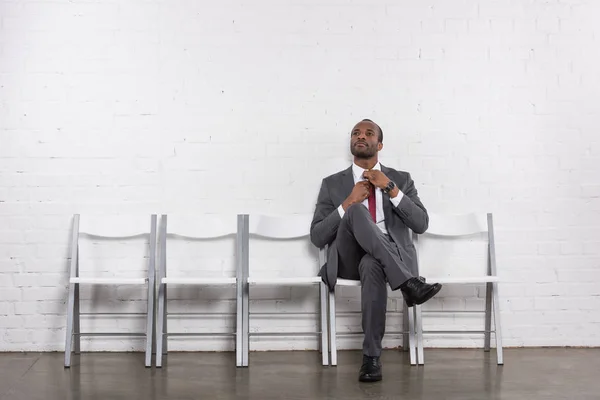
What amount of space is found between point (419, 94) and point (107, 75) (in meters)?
1.91

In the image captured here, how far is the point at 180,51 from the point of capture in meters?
4.62

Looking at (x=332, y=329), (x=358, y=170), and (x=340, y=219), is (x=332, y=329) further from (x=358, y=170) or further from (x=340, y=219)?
(x=358, y=170)

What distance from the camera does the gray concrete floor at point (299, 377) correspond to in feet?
11.3

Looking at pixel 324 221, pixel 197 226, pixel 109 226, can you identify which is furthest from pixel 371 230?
pixel 109 226

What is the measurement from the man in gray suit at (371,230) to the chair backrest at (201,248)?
1.85 ft

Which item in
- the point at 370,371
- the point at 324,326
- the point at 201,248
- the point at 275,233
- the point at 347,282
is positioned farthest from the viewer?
the point at 201,248

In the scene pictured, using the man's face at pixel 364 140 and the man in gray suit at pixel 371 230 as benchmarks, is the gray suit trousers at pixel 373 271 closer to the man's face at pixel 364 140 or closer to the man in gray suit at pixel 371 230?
the man in gray suit at pixel 371 230

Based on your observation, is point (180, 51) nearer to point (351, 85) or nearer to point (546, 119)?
point (351, 85)

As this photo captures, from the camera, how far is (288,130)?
4.66 m

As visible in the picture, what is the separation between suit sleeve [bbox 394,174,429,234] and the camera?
4.21m

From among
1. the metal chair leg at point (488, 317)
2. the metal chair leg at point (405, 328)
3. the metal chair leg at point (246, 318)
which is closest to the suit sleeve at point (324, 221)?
the metal chair leg at point (246, 318)

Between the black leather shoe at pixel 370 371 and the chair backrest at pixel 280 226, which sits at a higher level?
the chair backrest at pixel 280 226

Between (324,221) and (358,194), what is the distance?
24 centimetres

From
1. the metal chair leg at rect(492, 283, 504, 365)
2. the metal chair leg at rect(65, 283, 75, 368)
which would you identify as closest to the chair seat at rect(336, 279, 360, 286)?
the metal chair leg at rect(492, 283, 504, 365)
